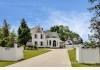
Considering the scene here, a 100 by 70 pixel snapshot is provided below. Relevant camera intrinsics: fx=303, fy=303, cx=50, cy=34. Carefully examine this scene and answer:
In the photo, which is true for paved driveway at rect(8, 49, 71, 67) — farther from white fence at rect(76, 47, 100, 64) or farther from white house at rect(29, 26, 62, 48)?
white house at rect(29, 26, 62, 48)

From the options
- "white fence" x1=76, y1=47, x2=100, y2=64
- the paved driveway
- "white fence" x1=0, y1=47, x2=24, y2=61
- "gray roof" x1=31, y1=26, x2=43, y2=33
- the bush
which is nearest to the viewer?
the paved driveway

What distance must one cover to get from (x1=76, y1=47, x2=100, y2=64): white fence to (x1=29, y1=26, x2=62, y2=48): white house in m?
46.9

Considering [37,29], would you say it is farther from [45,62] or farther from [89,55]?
[89,55]

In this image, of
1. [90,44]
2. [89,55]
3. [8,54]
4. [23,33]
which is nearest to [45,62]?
[89,55]

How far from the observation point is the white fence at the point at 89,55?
74.8 feet

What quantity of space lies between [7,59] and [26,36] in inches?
1338

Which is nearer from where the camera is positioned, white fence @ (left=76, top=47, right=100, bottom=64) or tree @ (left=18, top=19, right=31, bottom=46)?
white fence @ (left=76, top=47, right=100, bottom=64)

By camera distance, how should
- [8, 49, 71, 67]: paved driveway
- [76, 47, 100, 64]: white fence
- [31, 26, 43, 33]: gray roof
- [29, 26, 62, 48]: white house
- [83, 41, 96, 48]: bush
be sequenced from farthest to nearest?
[29, 26, 62, 48]: white house
[31, 26, 43, 33]: gray roof
[83, 41, 96, 48]: bush
[76, 47, 100, 64]: white fence
[8, 49, 71, 67]: paved driveway

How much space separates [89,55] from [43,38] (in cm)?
5232

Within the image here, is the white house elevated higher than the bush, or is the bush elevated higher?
the bush

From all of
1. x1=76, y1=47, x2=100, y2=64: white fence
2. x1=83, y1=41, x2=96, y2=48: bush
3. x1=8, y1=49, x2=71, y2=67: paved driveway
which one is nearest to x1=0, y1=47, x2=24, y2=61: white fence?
x1=8, y1=49, x2=71, y2=67: paved driveway

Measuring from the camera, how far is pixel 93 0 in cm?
2423

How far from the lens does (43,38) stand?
7512 cm

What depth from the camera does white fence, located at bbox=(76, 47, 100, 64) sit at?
2281cm
